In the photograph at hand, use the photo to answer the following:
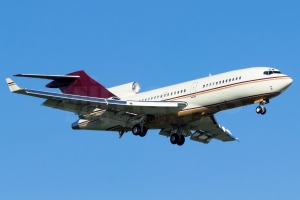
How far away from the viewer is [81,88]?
165 feet

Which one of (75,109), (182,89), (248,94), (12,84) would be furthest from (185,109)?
(12,84)

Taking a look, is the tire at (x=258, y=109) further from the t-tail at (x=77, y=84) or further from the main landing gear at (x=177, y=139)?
the t-tail at (x=77, y=84)

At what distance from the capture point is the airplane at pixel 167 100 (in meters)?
43.2

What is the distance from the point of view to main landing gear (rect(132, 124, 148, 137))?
4666cm

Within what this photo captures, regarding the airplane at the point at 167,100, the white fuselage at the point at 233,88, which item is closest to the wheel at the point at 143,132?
the airplane at the point at 167,100

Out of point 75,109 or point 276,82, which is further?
point 75,109

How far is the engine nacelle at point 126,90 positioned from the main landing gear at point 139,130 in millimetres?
3531

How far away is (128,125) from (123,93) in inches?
113

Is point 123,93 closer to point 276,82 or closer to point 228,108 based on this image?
point 228,108

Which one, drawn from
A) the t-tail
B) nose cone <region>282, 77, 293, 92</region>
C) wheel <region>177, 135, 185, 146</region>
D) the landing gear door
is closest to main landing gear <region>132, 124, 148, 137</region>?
wheel <region>177, 135, 185, 146</region>

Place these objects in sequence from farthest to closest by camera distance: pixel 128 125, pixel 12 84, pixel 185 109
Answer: pixel 128 125 → pixel 185 109 → pixel 12 84

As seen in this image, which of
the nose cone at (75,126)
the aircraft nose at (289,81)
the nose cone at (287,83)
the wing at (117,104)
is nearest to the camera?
the nose cone at (287,83)

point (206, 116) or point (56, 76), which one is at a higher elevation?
point (56, 76)

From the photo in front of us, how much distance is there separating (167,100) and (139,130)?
2.87 m
